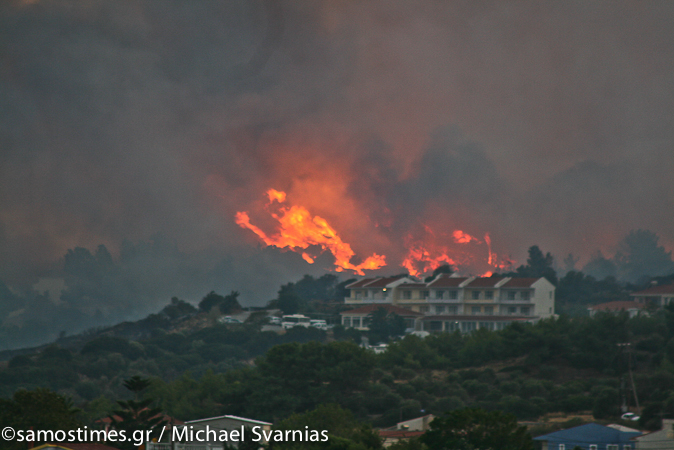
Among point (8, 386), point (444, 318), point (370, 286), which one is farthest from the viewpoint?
point (370, 286)

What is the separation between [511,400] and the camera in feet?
207

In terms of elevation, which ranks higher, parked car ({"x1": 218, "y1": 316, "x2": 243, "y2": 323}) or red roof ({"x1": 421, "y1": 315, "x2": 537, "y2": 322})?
parked car ({"x1": 218, "y1": 316, "x2": 243, "y2": 323})

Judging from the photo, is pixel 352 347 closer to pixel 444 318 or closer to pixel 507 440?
pixel 507 440

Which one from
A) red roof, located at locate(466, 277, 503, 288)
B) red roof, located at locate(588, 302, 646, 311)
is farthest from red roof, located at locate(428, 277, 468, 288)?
red roof, located at locate(588, 302, 646, 311)

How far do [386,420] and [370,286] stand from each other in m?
61.3

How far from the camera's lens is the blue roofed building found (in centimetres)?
4444

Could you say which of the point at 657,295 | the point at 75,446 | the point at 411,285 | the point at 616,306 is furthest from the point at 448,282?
the point at 75,446

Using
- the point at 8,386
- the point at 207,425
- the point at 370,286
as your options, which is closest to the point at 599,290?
the point at 370,286

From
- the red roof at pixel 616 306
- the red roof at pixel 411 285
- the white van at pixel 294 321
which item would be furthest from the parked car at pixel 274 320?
the red roof at pixel 616 306

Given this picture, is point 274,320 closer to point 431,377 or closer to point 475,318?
point 475,318

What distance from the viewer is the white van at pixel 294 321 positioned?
11581 centimetres

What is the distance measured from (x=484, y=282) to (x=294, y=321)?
28445 millimetres

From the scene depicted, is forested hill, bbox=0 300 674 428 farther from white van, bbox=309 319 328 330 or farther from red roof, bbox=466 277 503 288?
red roof, bbox=466 277 503 288

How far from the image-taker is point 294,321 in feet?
392
